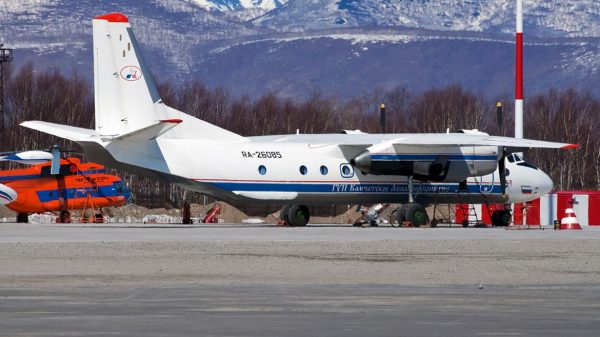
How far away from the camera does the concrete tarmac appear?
19.4m

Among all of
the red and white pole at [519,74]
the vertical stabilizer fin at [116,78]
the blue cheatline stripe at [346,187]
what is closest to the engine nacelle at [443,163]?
the blue cheatline stripe at [346,187]

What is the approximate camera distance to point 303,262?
3319cm

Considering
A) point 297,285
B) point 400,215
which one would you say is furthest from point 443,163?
point 297,285

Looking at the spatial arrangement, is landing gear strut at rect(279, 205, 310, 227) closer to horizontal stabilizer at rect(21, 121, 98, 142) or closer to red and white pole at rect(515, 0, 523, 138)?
horizontal stabilizer at rect(21, 121, 98, 142)

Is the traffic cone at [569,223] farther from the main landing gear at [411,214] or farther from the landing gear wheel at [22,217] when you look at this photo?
the landing gear wheel at [22,217]

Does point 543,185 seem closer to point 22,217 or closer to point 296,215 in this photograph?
point 296,215

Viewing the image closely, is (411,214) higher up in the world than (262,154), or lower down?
lower down

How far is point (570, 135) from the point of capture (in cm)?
12800

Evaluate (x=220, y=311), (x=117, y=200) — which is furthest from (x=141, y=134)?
(x=220, y=311)

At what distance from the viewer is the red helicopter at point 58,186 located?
210 ft

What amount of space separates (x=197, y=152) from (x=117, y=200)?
51.2 feet

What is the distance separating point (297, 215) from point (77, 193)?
13.0 m

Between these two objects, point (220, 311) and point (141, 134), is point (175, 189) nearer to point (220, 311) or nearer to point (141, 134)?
point (141, 134)

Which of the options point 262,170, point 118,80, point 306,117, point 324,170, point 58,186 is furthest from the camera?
point 306,117
